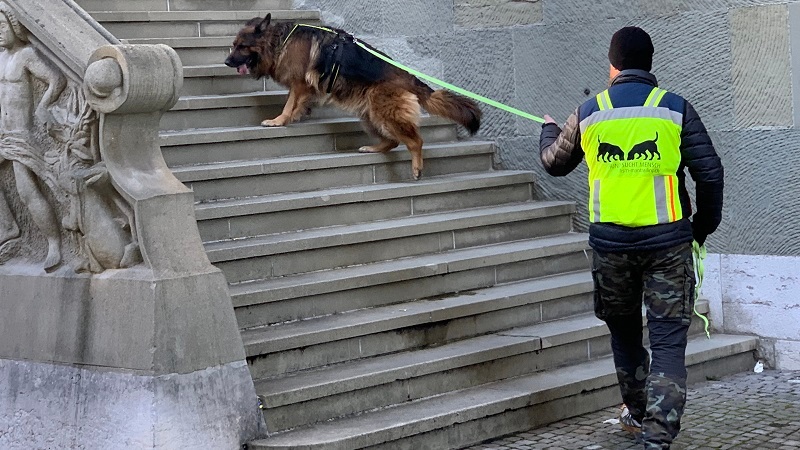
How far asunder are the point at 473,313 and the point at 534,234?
1651 mm

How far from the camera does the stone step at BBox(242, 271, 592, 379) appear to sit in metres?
6.93

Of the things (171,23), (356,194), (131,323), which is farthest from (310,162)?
(131,323)

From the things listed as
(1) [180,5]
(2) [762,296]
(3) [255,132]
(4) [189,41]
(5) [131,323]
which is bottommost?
(2) [762,296]

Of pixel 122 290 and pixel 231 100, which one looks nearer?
pixel 122 290

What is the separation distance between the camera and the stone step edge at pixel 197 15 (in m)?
9.86

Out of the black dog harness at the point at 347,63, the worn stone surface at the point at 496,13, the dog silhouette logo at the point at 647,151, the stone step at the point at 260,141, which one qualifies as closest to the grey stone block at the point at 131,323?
the stone step at the point at 260,141

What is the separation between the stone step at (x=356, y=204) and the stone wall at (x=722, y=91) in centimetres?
48

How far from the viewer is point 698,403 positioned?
759cm

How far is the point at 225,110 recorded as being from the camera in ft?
29.9

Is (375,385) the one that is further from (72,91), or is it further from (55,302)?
(72,91)

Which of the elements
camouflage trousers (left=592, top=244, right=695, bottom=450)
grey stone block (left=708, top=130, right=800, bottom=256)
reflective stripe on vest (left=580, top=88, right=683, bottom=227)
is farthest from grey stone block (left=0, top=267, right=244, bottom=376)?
grey stone block (left=708, top=130, right=800, bottom=256)

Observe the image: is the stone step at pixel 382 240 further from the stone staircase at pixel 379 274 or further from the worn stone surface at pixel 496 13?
the worn stone surface at pixel 496 13

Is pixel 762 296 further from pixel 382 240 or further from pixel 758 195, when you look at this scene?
pixel 382 240

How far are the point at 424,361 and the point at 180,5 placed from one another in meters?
4.79
